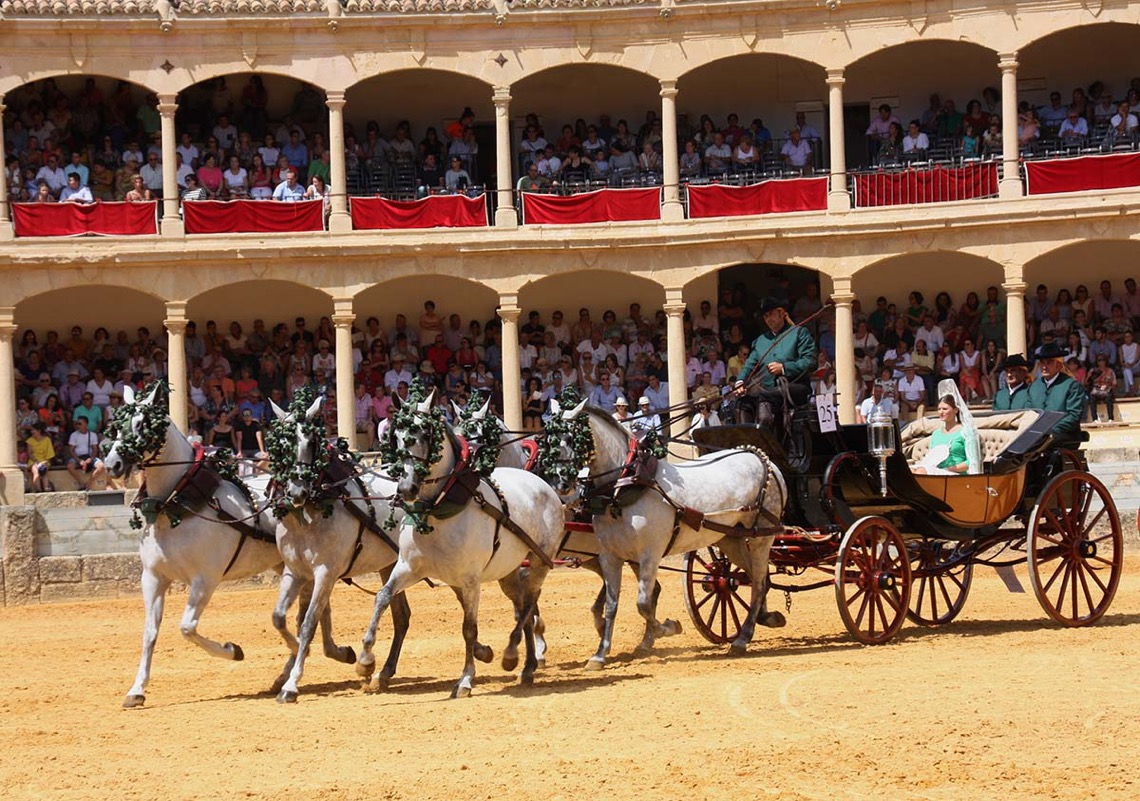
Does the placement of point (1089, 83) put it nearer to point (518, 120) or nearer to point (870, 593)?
point (518, 120)

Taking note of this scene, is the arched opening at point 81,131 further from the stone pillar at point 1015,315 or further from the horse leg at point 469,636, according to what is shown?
the horse leg at point 469,636

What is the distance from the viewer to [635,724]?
10.4m

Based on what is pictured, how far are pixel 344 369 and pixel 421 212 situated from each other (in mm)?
3181

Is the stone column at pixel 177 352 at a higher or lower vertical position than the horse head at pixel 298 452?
higher

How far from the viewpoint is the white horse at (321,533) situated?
12781mm

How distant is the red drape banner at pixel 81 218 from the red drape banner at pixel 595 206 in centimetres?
678

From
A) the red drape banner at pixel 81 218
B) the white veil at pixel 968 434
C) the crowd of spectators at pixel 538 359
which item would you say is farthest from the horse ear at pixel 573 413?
the red drape banner at pixel 81 218

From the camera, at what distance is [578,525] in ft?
45.9

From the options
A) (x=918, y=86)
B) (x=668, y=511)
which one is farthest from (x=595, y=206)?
(x=668, y=511)

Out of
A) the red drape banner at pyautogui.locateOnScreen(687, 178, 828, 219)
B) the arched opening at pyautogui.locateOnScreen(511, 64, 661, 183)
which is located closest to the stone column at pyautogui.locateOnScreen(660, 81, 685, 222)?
the red drape banner at pyautogui.locateOnScreen(687, 178, 828, 219)

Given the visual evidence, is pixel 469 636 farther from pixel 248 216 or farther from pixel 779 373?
pixel 248 216

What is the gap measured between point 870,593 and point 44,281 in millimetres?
19975

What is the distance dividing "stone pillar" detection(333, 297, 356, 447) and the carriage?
14.9 metres

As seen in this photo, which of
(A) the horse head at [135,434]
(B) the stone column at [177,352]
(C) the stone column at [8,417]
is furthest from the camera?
(B) the stone column at [177,352]
